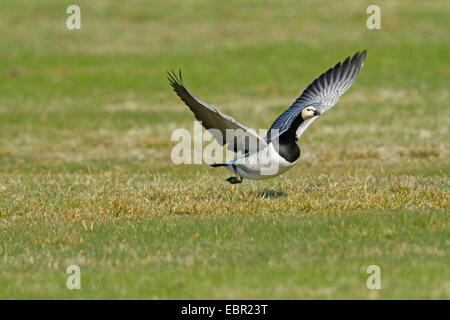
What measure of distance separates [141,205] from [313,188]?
3.02 meters

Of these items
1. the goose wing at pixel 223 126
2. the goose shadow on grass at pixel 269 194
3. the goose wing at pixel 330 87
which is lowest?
the goose shadow on grass at pixel 269 194

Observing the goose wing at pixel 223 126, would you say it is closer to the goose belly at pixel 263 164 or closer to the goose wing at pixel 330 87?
the goose belly at pixel 263 164

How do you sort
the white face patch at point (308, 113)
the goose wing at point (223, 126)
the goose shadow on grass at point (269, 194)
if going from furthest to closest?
the goose shadow on grass at point (269, 194) < the white face patch at point (308, 113) < the goose wing at point (223, 126)

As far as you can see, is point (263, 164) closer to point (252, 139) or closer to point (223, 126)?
point (252, 139)

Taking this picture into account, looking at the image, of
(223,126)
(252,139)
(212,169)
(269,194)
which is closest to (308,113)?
(252,139)

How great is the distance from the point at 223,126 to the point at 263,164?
3.04 ft

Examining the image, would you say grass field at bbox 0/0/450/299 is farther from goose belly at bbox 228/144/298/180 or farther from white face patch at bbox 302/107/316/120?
white face patch at bbox 302/107/316/120

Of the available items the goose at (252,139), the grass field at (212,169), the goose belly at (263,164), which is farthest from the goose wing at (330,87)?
the goose belly at (263,164)

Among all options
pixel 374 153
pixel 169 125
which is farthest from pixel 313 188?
pixel 169 125

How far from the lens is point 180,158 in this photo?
802 inches

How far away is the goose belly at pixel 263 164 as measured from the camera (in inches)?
461

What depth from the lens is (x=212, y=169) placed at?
18969 millimetres

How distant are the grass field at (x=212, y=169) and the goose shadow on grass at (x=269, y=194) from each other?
68 mm

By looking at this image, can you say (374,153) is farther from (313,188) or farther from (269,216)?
(269,216)
